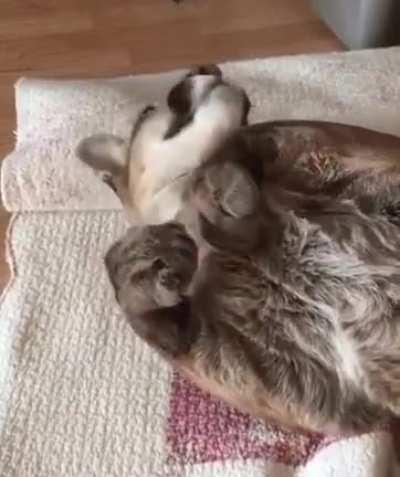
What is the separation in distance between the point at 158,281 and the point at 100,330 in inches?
10.3

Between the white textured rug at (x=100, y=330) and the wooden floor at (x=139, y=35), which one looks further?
the wooden floor at (x=139, y=35)

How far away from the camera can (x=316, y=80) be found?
130 centimetres

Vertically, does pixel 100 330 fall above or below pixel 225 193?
below

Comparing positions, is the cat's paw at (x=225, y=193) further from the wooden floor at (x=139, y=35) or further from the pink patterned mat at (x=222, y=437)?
the wooden floor at (x=139, y=35)

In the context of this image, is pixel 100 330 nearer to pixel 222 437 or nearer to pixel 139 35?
pixel 222 437

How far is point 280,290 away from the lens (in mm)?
915

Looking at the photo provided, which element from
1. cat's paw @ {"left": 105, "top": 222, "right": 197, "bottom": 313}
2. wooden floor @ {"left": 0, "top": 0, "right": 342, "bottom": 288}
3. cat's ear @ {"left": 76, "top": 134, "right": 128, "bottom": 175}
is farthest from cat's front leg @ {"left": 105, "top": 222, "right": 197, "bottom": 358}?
wooden floor @ {"left": 0, "top": 0, "right": 342, "bottom": 288}

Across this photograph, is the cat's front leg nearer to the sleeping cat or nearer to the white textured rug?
the sleeping cat

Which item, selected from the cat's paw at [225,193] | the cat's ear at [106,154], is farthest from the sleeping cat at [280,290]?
the cat's ear at [106,154]

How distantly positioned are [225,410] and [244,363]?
0.48 feet

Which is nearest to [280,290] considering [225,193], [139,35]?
[225,193]

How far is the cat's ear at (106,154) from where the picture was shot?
3.33ft

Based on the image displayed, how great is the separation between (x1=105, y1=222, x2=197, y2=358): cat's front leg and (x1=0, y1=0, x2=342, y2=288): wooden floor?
570 millimetres

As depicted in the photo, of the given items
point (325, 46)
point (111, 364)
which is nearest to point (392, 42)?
point (325, 46)
